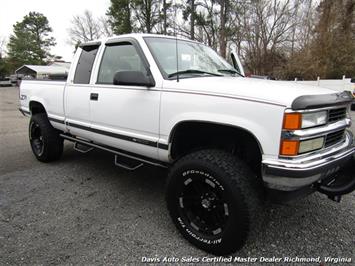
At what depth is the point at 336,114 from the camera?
2.21 meters

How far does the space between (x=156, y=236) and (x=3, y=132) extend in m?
6.67

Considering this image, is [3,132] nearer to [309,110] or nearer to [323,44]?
[309,110]

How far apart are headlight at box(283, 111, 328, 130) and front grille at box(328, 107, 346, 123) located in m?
0.22

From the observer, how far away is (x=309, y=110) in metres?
1.87

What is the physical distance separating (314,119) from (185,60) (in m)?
1.54

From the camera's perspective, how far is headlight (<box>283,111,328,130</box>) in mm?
1809

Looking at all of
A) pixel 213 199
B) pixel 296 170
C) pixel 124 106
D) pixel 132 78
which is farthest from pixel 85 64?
pixel 296 170

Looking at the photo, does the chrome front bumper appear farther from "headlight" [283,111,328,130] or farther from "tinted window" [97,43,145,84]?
"tinted window" [97,43,145,84]

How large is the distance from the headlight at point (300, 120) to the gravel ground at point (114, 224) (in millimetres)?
1179

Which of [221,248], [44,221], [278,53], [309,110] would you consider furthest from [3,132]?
[278,53]

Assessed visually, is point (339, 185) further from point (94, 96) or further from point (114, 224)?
point (94, 96)

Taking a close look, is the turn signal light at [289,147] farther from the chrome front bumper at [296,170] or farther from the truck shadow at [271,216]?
the truck shadow at [271,216]

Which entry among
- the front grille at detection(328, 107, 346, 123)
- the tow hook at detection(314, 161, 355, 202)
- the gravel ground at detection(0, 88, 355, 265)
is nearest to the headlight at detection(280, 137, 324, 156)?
the front grille at detection(328, 107, 346, 123)

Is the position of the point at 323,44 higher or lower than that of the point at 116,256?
higher
